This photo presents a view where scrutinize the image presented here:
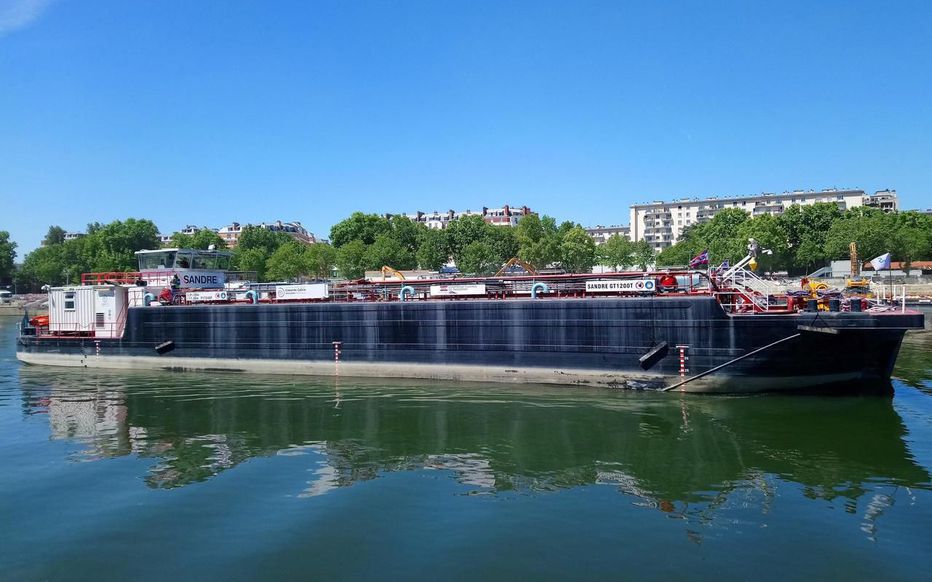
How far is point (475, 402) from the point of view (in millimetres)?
23781

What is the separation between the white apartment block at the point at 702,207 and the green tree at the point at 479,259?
8517 centimetres

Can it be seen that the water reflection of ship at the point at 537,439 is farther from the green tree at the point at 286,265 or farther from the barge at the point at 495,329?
the green tree at the point at 286,265

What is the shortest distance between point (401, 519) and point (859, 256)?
297ft

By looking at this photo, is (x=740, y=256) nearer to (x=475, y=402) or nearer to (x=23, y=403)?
(x=475, y=402)

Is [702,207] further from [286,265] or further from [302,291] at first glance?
[302,291]

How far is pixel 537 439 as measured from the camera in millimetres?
18297

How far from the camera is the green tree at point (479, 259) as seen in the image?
93.8 m

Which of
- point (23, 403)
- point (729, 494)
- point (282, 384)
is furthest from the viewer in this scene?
point (282, 384)

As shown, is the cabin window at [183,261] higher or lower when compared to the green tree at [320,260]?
lower

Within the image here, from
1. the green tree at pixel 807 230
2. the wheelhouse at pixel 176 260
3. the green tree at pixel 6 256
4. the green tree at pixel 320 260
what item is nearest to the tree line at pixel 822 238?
the green tree at pixel 807 230

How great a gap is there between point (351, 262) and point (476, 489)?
82.4m

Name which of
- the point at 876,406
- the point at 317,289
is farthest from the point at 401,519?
the point at 317,289

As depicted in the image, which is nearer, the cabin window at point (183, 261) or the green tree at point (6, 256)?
the cabin window at point (183, 261)

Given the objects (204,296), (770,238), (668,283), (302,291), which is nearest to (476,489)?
(668,283)
